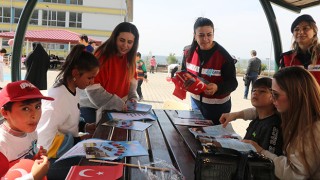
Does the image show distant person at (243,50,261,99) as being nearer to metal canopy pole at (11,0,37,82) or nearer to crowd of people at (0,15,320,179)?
crowd of people at (0,15,320,179)

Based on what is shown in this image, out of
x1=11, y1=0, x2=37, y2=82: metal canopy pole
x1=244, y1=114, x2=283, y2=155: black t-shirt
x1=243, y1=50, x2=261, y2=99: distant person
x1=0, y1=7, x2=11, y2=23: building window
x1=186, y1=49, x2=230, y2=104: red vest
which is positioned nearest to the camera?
x1=244, y1=114, x2=283, y2=155: black t-shirt

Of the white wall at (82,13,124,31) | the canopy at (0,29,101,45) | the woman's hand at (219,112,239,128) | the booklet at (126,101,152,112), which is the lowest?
the booklet at (126,101,152,112)

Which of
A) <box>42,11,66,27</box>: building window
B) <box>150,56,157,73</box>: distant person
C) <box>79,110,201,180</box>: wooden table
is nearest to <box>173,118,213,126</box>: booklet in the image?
<box>79,110,201,180</box>: wooden table

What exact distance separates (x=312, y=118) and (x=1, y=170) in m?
1.49

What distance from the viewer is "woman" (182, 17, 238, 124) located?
3090 millimetres

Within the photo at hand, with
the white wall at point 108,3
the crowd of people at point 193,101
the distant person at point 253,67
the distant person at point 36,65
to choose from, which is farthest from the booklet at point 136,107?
the white wall at point 108,3

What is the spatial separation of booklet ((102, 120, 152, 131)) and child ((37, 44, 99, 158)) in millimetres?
205

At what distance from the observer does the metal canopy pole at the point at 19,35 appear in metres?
4.32

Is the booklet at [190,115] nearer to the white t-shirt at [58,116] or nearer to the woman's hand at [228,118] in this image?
the woman's hand at [228,118]

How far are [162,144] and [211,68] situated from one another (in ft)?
4.36

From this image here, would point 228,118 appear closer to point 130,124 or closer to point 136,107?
point 130,124

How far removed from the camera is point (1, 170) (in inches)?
55.6

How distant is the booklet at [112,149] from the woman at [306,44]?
1.83 meters

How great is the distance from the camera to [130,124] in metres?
2.54
